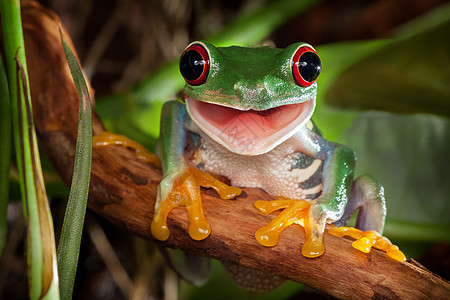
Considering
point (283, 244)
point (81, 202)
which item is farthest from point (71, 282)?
point (283, 244)

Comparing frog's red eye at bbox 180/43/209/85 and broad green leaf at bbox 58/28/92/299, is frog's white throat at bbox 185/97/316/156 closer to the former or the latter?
frog's red eye at bbox 180/43/209/85

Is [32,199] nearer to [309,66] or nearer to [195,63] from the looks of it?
[195,63]

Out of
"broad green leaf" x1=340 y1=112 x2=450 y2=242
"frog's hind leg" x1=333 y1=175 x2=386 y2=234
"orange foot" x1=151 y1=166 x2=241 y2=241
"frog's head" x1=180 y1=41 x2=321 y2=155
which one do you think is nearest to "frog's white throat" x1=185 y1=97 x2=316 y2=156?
"frog's head" x1=180 y1=41 x2=321 y2=155

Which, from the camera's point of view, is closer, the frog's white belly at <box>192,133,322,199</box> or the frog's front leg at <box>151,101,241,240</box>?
the frog's front leg at <box>151,101,241,240</box>

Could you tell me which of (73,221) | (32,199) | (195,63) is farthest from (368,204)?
(32,199)

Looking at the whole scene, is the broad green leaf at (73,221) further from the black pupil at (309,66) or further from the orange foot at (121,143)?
the black pupil at (309,66)

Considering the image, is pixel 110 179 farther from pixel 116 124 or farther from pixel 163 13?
pixel 163 13
